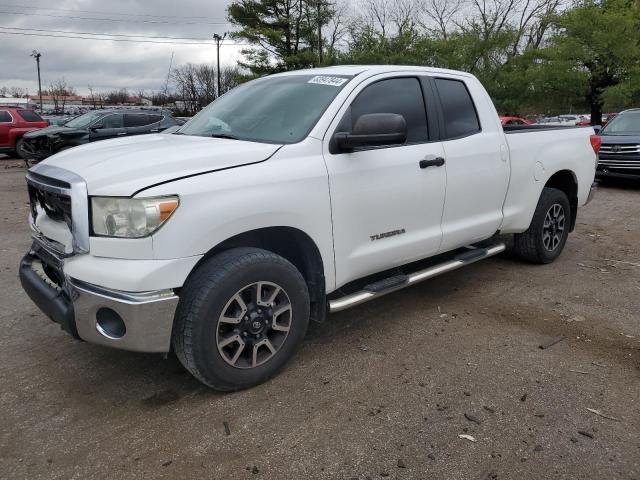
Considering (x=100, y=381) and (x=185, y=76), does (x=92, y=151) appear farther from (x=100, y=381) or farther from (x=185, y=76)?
(x=185, y=76)

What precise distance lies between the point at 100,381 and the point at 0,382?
595 millimetres

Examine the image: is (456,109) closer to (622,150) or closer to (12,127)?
(622,150)

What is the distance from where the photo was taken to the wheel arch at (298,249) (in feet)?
10.3

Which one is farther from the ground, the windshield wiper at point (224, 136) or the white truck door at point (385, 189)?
the windshield wiper at point (224, 136)

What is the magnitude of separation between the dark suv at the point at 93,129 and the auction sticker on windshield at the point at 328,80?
32.3ft

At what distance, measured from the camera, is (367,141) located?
3193 millimetres

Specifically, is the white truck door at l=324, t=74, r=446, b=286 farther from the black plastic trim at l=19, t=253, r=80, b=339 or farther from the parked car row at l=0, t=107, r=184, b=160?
the parked car row at l=0, t=107, r=184, b=160

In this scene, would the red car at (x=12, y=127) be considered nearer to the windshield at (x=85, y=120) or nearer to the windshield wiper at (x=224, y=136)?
the windshield at (x=85, y=120)

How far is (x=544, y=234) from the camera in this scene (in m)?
5.44

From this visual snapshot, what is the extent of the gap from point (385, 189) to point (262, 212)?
38.3 inches

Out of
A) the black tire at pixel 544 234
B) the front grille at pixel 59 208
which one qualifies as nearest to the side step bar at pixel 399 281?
the black tire at pixel 544 234

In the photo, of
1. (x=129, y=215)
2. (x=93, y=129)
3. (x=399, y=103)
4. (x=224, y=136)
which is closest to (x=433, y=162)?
(x=399, y=103)

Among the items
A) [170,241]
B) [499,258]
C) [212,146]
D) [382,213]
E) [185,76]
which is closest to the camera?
[170,241]

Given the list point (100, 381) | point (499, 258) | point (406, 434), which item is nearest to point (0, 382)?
point (100, 381)
